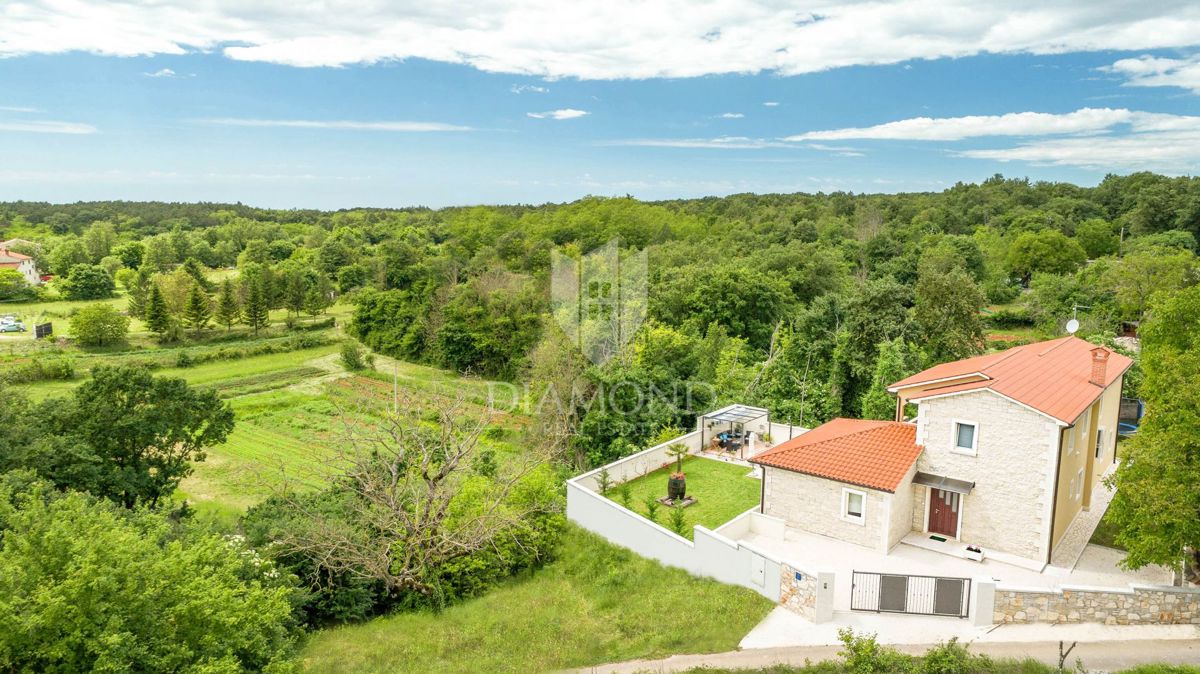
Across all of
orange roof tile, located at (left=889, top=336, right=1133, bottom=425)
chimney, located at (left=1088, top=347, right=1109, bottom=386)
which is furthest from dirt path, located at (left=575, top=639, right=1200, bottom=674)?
chimney, located at (left=1088, top=347, right=1109, bottom=386)

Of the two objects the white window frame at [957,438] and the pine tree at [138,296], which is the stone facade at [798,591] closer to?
the white window frame at [957,438]

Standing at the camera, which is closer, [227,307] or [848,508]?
[848,508]

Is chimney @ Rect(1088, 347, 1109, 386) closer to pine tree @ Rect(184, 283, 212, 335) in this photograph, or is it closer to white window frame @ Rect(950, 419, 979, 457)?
white window frame @ Rect(950, 419, 979, 457)

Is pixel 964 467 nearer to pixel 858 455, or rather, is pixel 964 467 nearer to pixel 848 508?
pixel 858 455

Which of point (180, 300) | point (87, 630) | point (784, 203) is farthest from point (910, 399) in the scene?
point (784, 203)

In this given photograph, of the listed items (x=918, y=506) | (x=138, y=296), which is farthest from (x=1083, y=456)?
(x=138, y=296)
